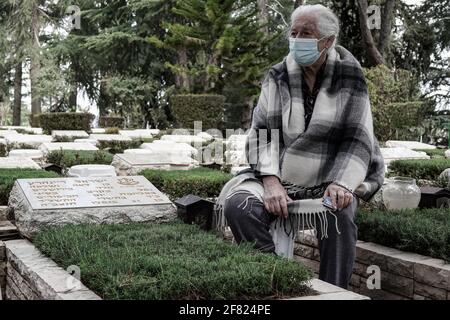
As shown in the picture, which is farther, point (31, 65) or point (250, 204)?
point (31, 65)

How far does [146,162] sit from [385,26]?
42.9 feet

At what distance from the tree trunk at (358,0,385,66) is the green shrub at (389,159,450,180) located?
10.5 meters

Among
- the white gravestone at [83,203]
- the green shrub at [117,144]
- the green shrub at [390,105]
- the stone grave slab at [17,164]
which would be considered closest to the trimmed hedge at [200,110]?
the green shrub at [390,105]

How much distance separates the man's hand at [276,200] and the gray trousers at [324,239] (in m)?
0.04

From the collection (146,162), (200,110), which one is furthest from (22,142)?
(200,110)

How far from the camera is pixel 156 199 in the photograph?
165 inches

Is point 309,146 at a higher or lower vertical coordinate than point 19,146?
higher

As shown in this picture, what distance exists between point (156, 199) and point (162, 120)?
18.7m

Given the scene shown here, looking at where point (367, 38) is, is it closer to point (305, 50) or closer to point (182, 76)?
point (182, 76)

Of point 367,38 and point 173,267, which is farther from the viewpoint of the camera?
point 367,38

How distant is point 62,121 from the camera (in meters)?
14.2
